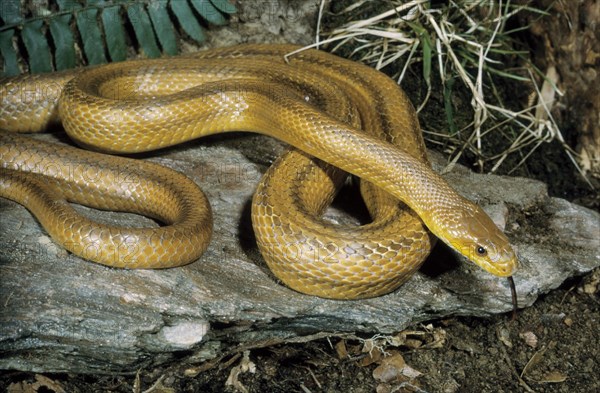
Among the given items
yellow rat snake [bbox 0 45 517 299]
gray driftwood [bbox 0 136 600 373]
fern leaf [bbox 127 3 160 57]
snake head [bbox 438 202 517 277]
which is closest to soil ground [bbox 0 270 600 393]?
gray driftwood [bbox 0 136 600 373]

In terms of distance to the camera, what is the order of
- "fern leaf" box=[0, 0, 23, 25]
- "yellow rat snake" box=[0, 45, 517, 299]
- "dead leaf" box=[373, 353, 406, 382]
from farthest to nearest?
"fern leaf" box=[0, 0, 23, 25] → "dead leaf" box=[373, 353, 406, 382] → "yellow rat snake" box=[0, 45, 517, 299]

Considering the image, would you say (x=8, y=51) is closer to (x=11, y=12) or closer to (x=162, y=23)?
(x=11, y=12)

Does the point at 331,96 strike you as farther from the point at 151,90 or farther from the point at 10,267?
the point at 10,267

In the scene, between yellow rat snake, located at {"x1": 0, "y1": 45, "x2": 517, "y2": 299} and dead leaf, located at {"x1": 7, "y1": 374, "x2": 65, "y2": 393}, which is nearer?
dead leaf, located at {"x1": 7, "y1": 374, "x2": 65, "y2": 393}

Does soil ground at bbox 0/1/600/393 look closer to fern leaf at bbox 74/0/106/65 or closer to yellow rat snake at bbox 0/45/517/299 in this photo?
yellow rat snake at bbox 0/45/517/299

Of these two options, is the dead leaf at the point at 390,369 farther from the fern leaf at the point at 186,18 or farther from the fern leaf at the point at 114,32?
the fern leaf at the point at 114,32

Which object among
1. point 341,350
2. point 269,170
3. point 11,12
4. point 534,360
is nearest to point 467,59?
point 269,170

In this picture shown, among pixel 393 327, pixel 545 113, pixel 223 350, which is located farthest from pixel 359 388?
pixel 545 113
